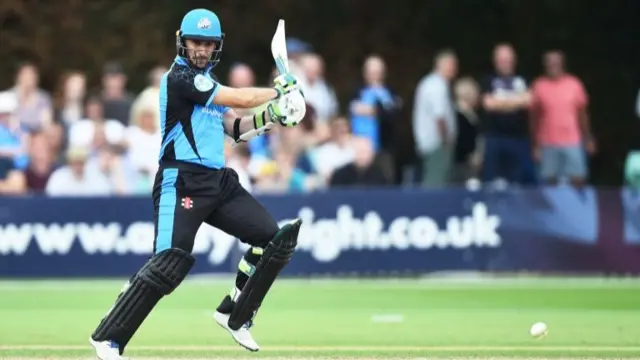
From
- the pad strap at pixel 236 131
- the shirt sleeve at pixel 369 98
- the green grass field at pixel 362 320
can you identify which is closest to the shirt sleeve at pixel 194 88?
the pad strap at pixel 236 131

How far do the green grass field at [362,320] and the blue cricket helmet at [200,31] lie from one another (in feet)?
6.37

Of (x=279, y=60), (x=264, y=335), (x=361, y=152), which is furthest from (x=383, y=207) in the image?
(x=279, y=60)

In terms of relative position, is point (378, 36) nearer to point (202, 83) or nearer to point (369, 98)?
point (369, 98)

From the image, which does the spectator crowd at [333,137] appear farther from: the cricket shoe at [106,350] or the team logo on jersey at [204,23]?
the cricket shoe at [106,350]

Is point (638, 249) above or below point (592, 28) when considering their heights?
below

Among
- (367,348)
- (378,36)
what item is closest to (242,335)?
(367,348)

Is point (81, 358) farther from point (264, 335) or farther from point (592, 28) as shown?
point (592, 28)

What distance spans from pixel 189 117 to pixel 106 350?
142cm

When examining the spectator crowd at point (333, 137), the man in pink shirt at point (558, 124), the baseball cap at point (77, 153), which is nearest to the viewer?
the baseball cap at point (77, 153)

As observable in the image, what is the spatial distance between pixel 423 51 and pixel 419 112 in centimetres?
360

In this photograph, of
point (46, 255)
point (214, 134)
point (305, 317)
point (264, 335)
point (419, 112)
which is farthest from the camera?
point (419, 112)

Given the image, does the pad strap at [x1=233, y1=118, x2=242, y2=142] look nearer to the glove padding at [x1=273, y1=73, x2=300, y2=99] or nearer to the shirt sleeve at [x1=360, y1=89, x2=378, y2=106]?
the glove padding at [x1=273, y1=73, x2=300, y2=99]

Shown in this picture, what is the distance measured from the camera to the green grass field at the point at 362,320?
373 inches

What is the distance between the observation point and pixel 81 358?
8.99 meters
